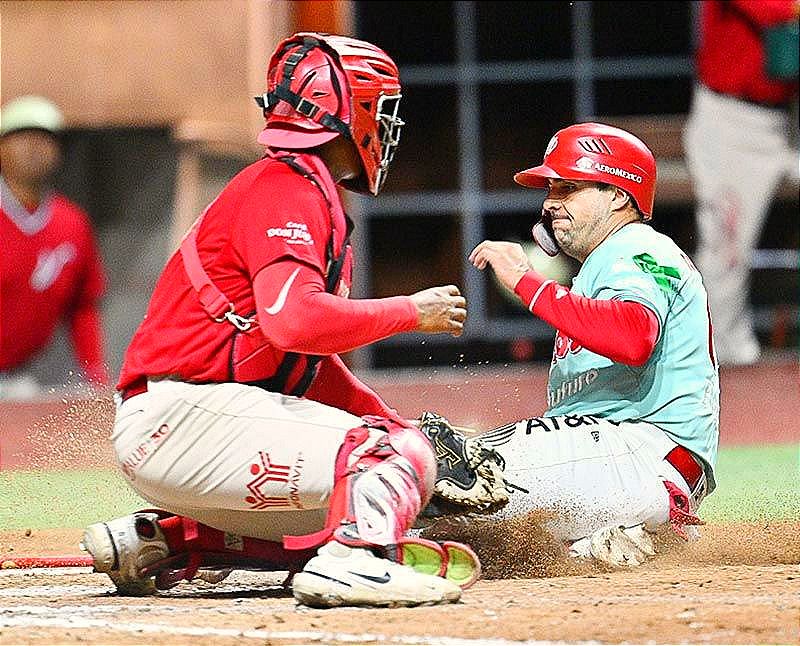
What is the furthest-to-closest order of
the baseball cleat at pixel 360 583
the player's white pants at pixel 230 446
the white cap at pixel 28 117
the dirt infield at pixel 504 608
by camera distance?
the white cap at pixel 28 117, the player's white pants at pixel 230 446, the baseball cleat at pixel 360 583, the dirt infield at pixel 504 608

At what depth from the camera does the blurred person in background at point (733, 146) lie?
10508 millimetres

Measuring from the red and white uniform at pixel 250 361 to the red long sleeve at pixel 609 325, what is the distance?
655 mm

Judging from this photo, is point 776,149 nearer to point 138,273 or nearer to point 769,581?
point 138,273

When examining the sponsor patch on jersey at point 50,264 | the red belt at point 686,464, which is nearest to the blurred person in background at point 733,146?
the sponsor patch on jersey at point 50,264

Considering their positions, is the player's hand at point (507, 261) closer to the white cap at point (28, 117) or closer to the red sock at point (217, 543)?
the red sock at point (217, 543)

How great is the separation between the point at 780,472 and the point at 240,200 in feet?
13.2

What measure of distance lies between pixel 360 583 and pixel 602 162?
1686mm

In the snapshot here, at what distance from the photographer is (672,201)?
499 inches

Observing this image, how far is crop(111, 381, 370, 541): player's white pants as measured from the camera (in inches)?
160

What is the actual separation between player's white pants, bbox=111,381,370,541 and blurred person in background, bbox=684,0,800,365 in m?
6.87

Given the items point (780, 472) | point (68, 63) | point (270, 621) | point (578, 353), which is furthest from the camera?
point (68, 63)

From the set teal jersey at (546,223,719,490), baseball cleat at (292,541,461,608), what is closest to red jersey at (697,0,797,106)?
teal jersey at (546,223,719,490)

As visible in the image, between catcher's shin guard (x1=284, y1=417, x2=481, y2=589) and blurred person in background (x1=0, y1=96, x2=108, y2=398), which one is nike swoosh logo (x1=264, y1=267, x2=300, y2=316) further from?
blurred person in background (x1=0, y1=96, x2=108, y2=398)

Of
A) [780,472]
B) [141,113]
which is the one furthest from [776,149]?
[141,113]
